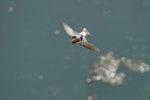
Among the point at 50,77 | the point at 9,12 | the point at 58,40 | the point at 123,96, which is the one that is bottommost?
the point at 123,96

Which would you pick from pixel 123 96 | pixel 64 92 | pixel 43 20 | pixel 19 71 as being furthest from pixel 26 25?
pixel 123 96

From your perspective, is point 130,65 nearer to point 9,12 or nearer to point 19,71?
point 19,71

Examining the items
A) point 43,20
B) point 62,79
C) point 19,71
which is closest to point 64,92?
point 62,79

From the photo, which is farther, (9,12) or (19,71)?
(9,12)

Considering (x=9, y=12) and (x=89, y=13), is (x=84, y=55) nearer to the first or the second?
(x=89, y=13)

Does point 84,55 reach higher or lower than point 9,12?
lower

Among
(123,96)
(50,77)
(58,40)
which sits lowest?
(123,96)
